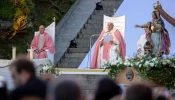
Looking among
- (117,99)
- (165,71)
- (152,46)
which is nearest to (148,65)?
(165,71)

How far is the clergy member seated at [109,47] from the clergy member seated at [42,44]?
4.99 ft

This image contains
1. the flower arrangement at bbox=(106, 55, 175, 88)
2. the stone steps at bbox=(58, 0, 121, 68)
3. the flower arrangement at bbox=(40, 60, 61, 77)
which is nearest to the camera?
the flower arrangement at bbox=(106, 55, 175, 88)

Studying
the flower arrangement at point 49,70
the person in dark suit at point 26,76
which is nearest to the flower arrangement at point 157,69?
the flower arrangement at point 49,70

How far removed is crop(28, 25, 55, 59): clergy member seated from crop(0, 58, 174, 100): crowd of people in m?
12.5

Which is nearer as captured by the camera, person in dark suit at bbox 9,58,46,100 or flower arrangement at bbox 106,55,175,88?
person in dark suit at bbox 9,58,46,100

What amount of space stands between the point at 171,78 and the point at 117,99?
25.6ft

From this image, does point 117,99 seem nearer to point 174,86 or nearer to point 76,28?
point 174,86

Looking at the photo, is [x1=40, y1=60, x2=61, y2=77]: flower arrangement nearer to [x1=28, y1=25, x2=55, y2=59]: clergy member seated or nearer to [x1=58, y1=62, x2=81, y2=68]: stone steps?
[x1=28, y1=25, x2=55, y2=59]: clergy member seated

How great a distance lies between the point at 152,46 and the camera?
16609 mm

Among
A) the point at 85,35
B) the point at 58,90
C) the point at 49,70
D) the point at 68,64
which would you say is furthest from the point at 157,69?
the point at 58,90

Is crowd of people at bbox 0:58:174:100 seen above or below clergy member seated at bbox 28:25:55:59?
below

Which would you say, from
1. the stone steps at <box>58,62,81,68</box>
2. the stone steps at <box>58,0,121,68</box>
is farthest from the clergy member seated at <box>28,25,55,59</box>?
the stone steps at <box>58,0,121,68</box>

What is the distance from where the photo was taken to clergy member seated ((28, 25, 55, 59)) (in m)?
19.6

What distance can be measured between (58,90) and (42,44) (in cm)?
1390
